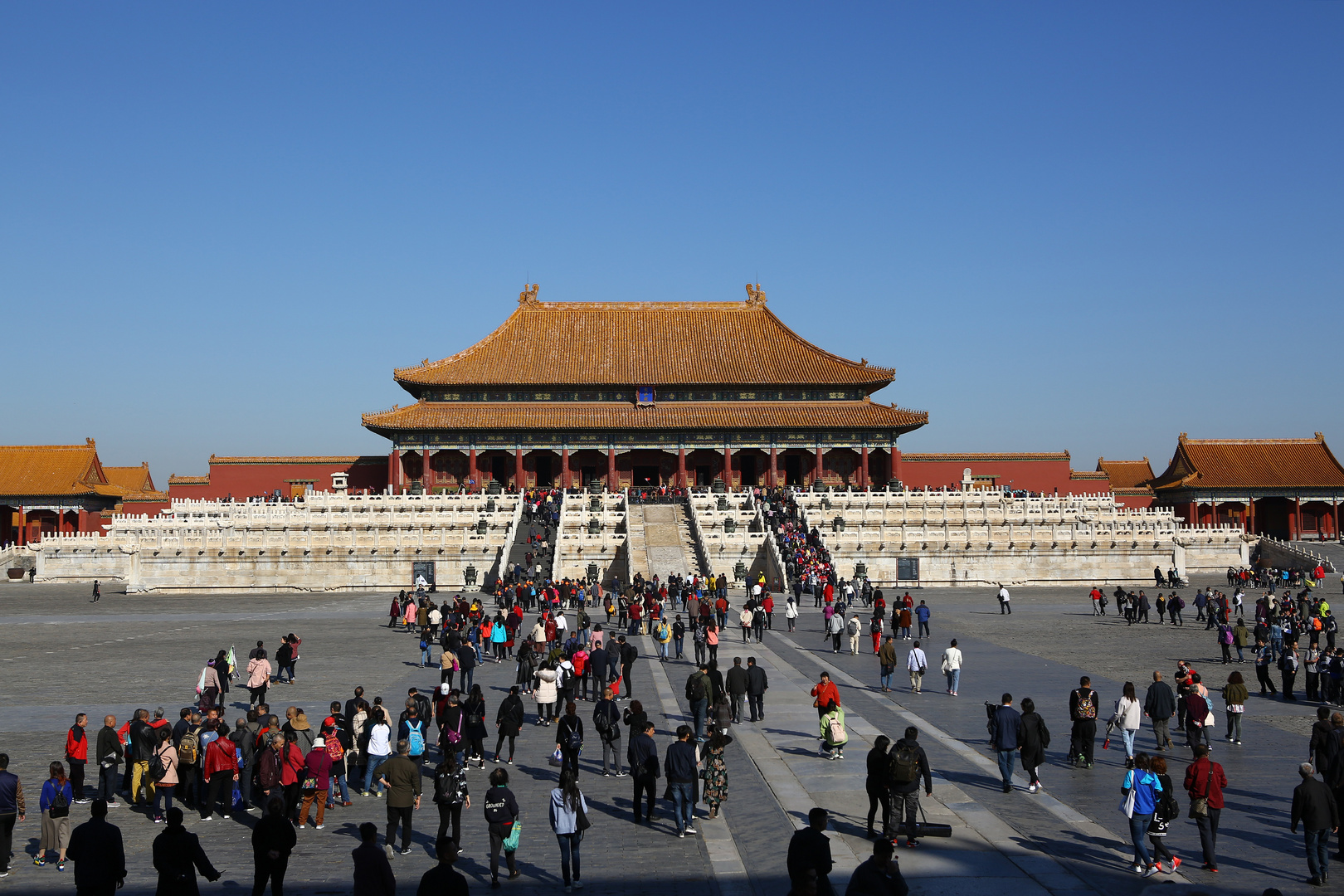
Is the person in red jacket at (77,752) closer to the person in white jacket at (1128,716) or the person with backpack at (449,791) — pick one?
the person with backpack at (449,791)

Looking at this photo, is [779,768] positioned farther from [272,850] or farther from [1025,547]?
[1025,547]

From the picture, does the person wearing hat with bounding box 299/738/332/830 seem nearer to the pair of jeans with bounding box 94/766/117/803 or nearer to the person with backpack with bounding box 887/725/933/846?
the pair of jeans with bounding box 94/766/117/803

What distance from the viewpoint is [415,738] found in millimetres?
13820

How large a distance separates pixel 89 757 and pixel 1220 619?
2480cm

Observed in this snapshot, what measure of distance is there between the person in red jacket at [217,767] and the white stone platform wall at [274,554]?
98.4 ft

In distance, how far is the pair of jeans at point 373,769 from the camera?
559 inches

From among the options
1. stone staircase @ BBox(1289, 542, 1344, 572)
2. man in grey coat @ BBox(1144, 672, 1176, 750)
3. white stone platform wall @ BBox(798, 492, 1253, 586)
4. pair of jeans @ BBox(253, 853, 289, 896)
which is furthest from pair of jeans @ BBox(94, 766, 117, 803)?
stone staircase @ BBox(1289, 542, 1344, 572)

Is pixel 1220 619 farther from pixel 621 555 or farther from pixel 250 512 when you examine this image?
pixel 250 512

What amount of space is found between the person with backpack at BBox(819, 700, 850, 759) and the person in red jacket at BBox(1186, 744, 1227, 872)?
480 centimetres

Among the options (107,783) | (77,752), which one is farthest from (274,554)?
(77,752)

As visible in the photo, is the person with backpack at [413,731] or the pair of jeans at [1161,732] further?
the pair of jeans at [1161,732]

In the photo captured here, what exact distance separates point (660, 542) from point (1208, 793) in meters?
34.3

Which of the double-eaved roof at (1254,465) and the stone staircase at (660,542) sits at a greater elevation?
the double-eaved roof at (1254,465)

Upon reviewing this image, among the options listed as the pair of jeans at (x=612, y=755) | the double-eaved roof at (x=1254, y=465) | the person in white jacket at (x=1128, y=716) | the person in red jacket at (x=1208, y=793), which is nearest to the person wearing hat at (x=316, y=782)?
the pair of jeans at (x=612, y=755)
